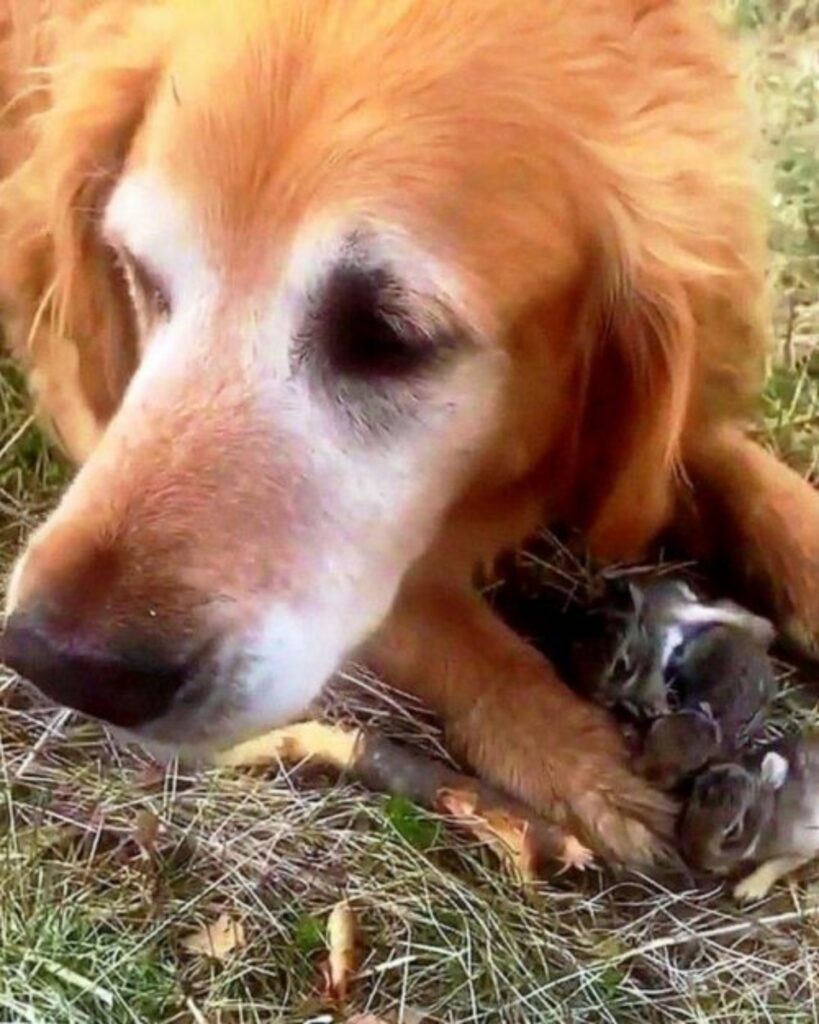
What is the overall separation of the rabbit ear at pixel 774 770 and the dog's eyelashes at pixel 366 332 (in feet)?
2.35

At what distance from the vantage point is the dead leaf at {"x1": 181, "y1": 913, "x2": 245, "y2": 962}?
6.66ft

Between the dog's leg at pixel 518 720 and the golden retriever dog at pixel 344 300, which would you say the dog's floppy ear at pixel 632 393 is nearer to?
the golden retriever dog at pixel 344 300

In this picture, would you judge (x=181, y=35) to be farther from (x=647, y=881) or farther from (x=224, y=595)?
(x=647, y=881)

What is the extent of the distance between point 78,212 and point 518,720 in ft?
2.67

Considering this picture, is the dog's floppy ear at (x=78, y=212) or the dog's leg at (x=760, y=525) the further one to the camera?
the dog's leg at (x=760, y=525)

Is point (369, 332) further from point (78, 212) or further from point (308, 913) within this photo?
point (308, 913)

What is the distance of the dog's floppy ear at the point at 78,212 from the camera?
1.86 m

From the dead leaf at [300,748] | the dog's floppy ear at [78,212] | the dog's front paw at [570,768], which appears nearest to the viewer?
the dog's floppy ear at [78,212]

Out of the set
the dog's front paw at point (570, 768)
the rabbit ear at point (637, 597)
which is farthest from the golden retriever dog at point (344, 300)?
the dog's front paw at point (570, 768)

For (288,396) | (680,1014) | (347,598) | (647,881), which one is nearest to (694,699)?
(647,881)

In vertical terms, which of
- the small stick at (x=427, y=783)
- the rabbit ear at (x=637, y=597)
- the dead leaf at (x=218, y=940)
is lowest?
the dead leaf at (x=218, y=940)

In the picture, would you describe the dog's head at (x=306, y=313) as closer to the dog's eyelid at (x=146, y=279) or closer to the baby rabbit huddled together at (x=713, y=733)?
the dog's eyelid at (x=146, y=279)

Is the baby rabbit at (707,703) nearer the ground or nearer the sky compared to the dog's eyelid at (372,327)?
nearer the ground

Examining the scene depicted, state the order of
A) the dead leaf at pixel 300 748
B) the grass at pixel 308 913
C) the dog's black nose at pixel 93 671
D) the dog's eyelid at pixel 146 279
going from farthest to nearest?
the dead leaf at pixel 300 748, the grass at pixel 308 913, the dog's eyelid at pixel 146 279, the dog's black nose at pixel 93 671
